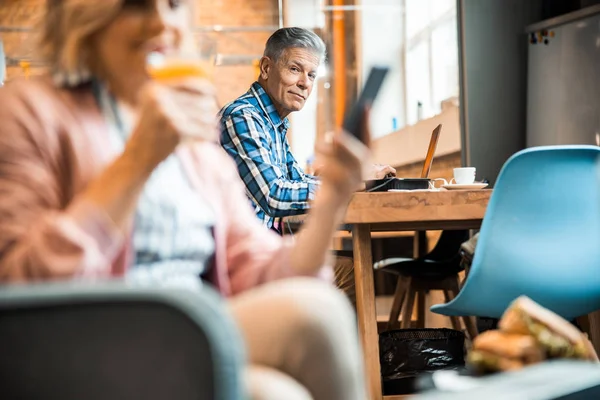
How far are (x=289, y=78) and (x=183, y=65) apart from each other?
2.32m

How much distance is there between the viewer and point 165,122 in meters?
1.05

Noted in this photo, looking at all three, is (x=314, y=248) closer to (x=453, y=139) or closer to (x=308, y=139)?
(x=453, y=139)

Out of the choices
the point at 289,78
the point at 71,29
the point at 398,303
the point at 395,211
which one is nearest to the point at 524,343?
the point at 71,29

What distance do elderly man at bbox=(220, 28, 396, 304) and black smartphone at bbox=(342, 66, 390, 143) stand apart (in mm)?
1728

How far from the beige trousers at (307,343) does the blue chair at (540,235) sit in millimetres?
1532

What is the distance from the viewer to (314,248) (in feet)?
4.43

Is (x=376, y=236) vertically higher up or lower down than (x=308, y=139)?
lower down

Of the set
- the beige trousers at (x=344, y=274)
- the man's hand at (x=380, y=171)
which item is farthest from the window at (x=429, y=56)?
the man's hand at (x=380, y=171)

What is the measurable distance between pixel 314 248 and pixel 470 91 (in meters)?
4.11

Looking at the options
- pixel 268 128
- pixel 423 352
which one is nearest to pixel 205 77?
pixel 268 128

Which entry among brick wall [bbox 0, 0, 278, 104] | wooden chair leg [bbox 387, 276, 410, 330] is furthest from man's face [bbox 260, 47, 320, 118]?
brick wall [bbox 0, 0, 278, 104]

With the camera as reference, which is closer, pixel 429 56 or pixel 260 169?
pixel 260 169

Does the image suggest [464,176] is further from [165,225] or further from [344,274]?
[165,225]

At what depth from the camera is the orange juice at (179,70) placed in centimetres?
112
